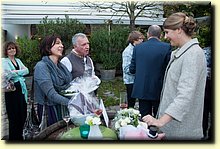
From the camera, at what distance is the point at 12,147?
201 centimetres

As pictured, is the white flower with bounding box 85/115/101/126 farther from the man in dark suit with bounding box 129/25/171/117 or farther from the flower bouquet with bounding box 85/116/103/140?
the man in dark suit with bounding box 129/25/171/117

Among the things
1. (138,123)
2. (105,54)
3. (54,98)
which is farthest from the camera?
(105,54)

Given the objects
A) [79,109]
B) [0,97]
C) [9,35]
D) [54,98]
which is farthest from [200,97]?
[9,35]

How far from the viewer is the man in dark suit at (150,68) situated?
299 centimetres

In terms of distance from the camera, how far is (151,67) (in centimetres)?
301

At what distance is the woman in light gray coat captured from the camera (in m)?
1.68

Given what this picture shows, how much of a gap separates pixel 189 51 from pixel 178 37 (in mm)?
115

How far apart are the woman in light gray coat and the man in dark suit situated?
3.61 ft

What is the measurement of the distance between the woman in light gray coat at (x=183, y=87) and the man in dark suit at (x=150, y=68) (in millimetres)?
1099

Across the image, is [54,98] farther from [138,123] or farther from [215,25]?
[215,25]

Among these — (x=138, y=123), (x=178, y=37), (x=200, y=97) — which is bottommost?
(x=138, y=123)

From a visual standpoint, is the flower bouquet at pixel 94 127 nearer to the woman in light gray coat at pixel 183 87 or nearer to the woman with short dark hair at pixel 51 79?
the woman in light gray coat at pixel 183 87

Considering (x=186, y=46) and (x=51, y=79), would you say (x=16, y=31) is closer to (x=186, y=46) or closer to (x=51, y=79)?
(x=51, y=79)

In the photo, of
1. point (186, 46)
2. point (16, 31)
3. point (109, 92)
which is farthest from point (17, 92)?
point (186, 46)
